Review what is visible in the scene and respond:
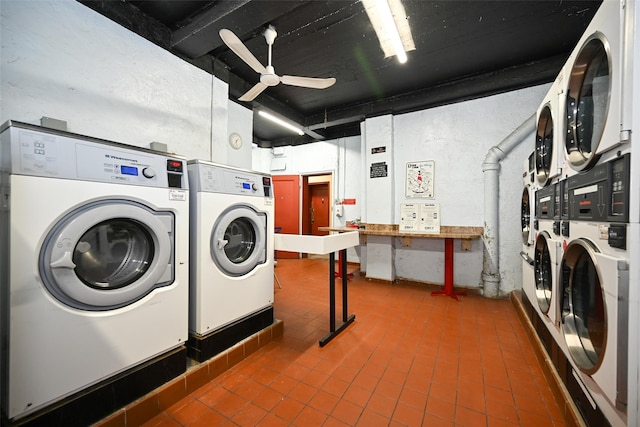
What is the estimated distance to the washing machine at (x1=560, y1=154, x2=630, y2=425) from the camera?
2.83 ft

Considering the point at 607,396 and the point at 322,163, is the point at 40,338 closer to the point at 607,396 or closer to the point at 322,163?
the point at 607,396

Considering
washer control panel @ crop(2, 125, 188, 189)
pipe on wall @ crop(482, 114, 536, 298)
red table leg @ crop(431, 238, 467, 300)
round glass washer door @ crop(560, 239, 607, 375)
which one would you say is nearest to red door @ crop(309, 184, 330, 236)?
red table leg @ crop(431, 238, 467, 300)

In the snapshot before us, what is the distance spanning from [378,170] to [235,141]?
2.32 m

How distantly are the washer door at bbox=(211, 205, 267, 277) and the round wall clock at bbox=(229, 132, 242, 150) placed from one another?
1768 millimetres

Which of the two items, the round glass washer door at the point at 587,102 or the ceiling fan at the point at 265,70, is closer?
the round glass washer door at the point at 587,102

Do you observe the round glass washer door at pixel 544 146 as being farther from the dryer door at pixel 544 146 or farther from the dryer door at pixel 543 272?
the dryer door at pixel 543 272

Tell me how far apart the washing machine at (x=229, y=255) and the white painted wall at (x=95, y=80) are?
3.54 ft

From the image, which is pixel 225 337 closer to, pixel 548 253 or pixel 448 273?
pixel 548 253

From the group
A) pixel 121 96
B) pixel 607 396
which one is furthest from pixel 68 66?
pixel 607 396

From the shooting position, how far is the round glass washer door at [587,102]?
3.62ft

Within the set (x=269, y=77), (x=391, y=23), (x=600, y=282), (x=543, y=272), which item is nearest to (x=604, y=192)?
(x=600, y=282)

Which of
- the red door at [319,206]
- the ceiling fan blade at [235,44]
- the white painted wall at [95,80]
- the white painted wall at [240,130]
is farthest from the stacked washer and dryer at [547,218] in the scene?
the red door at [319,206]

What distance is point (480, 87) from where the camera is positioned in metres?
3.31

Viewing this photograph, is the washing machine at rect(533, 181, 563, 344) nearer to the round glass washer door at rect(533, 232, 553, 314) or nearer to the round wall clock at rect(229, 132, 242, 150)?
the round glass washer door at rect(533, 232, 553, 314)
